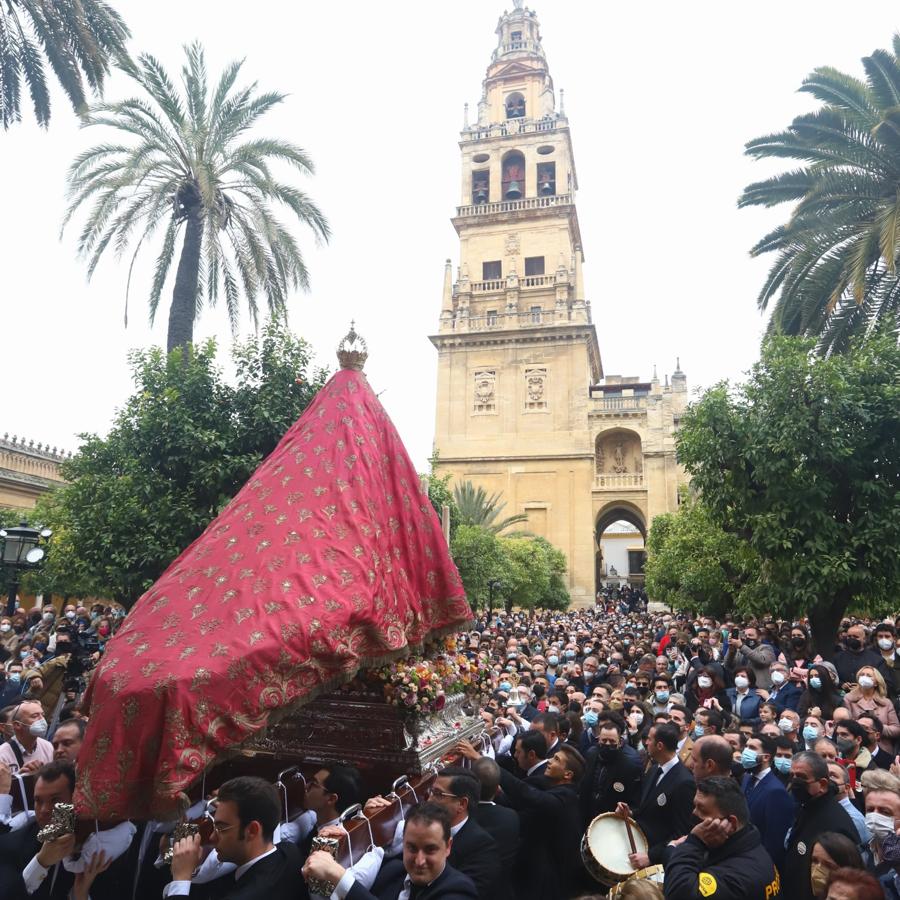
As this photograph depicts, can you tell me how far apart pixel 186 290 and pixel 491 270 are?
33842 mm

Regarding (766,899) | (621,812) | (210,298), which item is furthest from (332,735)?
(210,298)

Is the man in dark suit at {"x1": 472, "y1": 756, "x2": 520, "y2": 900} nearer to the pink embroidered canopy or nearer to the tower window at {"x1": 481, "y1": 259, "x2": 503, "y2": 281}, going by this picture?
the pink embroidered canopy

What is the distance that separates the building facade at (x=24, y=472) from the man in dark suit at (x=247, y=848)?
2221 cm

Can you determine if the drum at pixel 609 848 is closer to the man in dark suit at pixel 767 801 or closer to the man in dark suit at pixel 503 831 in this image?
the man in dark suit at pixel 503 831

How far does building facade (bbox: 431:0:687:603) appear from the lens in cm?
4122

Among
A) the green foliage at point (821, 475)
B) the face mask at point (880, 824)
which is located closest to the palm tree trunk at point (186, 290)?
the green foliage at point (821, 475)

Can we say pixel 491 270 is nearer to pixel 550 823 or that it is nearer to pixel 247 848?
pixel 550 823

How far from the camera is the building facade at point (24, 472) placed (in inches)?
900

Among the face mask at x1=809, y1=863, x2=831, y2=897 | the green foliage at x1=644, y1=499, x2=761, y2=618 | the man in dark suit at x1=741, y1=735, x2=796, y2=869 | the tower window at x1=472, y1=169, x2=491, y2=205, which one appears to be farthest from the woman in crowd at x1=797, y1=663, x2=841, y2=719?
the tower window at x1=472, y1=169, x2=491, y2=205

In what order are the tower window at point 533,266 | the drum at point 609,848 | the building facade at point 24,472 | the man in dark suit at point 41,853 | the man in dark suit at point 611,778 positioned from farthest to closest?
the tower window at point 533,266 → the building facade at point 24,472 → the man in dark suit at point 611,778 → the drum at point 609,848 → the man in dark suit at point 41,853

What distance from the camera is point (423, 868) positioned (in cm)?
277

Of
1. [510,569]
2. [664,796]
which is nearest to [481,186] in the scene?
[510,569]

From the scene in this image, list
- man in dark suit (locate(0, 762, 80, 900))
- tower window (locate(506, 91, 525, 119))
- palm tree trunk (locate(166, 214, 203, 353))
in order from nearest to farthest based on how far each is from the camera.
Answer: man in dark suit (locate(0, 762, 80, 900)) < palm tree trunk (locate(166, 214, 203, 353)) < tower window (locate(506, 91, 525, 119))

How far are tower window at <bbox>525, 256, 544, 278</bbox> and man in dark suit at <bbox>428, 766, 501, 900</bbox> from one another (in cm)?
4344
